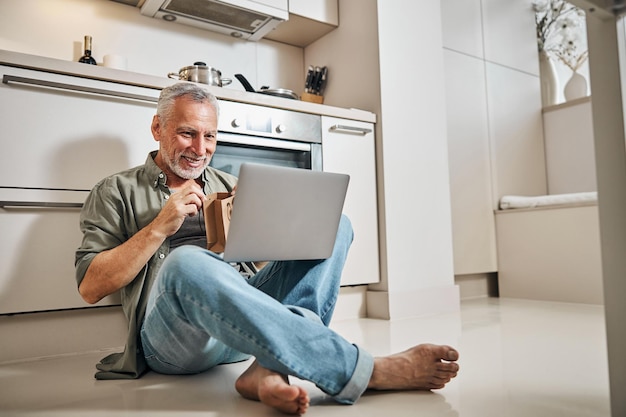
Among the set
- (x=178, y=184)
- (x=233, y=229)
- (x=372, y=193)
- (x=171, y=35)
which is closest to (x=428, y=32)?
(x=372, y=193)

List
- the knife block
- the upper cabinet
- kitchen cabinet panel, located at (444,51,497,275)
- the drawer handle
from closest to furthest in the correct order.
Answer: the drawer handle
the upper cabinet
the knife block
kitchen cabinet panel, located at (444,51,497,275)

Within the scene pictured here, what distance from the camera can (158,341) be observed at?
1.18 metres

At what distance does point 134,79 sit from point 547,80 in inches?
119

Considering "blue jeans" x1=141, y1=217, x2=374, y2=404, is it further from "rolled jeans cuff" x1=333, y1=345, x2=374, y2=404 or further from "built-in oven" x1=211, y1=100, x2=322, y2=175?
"built-in oven" x1=211, y1=100, x2=322, y2=175

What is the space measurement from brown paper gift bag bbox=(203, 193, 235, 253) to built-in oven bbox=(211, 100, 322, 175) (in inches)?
35.5

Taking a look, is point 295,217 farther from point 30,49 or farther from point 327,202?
point 30,49

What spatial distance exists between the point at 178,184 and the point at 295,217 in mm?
633

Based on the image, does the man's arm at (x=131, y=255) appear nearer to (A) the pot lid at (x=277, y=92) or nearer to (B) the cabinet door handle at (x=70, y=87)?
(B) the cabinet door handle at (x=70, y=87)

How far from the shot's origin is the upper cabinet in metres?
2.67

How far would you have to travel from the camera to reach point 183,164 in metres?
1.53

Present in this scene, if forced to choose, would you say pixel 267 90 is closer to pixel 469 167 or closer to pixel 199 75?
pixel 199 75

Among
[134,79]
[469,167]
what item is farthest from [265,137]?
[469,167]

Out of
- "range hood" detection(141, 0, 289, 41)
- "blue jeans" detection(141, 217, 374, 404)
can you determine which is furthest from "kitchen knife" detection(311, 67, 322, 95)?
"blue jeans" detection(141, 217, 374, 404)

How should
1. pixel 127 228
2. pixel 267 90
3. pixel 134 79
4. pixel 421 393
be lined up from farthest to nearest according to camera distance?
pixel 267 90, pixel 134 79, pixel 127 228, pixel 421 393
